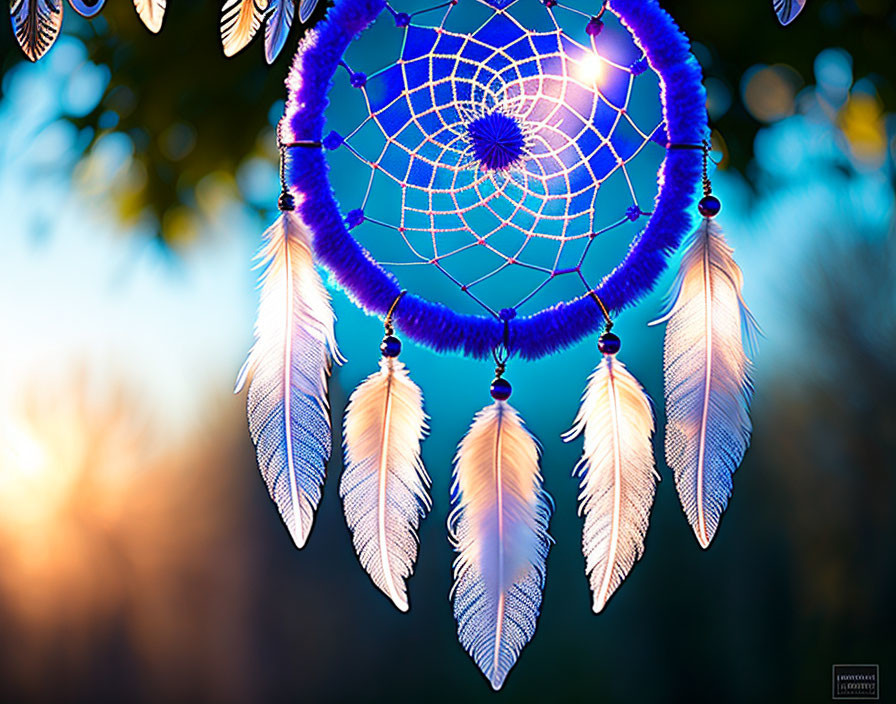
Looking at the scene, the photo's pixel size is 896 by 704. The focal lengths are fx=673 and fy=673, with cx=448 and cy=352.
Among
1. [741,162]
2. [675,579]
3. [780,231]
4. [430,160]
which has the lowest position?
[675,579]

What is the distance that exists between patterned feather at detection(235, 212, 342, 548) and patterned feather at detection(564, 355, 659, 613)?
1.15 ft

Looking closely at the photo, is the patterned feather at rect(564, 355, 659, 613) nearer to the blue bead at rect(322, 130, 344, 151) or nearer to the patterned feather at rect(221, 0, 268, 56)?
the blue bead at rect(322, 130, 344, 151)

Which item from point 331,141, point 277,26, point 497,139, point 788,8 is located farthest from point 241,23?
point 788,8

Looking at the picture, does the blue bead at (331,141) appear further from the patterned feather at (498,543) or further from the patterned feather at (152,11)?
the patterned feather at (498,543)

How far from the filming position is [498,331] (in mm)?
888

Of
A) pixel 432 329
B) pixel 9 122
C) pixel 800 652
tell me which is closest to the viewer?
pixel 432 329

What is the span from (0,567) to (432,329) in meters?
1.21

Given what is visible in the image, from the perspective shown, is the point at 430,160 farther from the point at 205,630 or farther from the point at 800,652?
the point at 800,652

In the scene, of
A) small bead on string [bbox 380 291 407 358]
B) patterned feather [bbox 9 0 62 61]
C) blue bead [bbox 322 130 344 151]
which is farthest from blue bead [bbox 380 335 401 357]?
patterned feather [bbox 9 0 62 61]

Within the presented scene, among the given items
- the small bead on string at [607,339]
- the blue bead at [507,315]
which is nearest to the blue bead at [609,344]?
the small bead on string at [607,339]

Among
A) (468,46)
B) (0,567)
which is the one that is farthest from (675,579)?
(0,567)

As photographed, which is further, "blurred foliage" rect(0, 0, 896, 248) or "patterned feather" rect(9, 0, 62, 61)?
"blurred foliage" rect(0, 0, 896, 248)

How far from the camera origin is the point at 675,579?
139cm

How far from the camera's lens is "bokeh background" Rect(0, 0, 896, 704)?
1.39m
